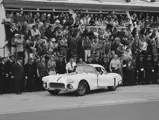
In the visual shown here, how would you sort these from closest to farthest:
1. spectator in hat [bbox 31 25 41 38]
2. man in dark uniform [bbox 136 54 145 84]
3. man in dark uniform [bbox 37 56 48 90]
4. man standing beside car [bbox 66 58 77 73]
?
man in dark uniform [bbox 37 56 48 90] → man standing beside car [bbox 66 58 77 73] → spectator in hat [bbox 31 25 41 38] → man in dark uniform [bbox 136 54 145 84]

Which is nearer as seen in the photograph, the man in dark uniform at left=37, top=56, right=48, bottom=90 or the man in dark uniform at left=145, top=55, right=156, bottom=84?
the man in dark uniform at left=37, top=56, right=48, bottom=90

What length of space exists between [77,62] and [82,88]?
14.6 feet

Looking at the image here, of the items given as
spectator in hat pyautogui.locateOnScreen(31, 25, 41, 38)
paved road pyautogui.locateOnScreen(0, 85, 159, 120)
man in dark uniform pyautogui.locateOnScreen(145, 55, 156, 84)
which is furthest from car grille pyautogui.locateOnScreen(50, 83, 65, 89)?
man in dark uniform pyautogui.locateOnScreen(145, 55, 156, 84)

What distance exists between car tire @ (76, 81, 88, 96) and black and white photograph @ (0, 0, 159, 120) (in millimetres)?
50

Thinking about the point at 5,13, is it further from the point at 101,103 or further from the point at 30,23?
the point at 101,103

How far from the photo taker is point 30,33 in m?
20.7

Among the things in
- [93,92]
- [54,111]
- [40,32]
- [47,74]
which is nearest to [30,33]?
[40,32]

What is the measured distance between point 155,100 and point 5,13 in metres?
12.7

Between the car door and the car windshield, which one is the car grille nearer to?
the car windshield

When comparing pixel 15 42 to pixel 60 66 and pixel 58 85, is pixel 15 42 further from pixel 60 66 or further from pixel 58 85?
pixel 58 85

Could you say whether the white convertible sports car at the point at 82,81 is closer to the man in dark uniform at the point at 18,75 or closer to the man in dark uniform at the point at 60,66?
the man in dark uniform at the point at 18,75

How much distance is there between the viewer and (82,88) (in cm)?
1669

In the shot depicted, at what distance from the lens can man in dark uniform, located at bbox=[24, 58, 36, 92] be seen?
1784cm

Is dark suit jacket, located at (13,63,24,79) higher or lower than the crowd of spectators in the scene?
lower
